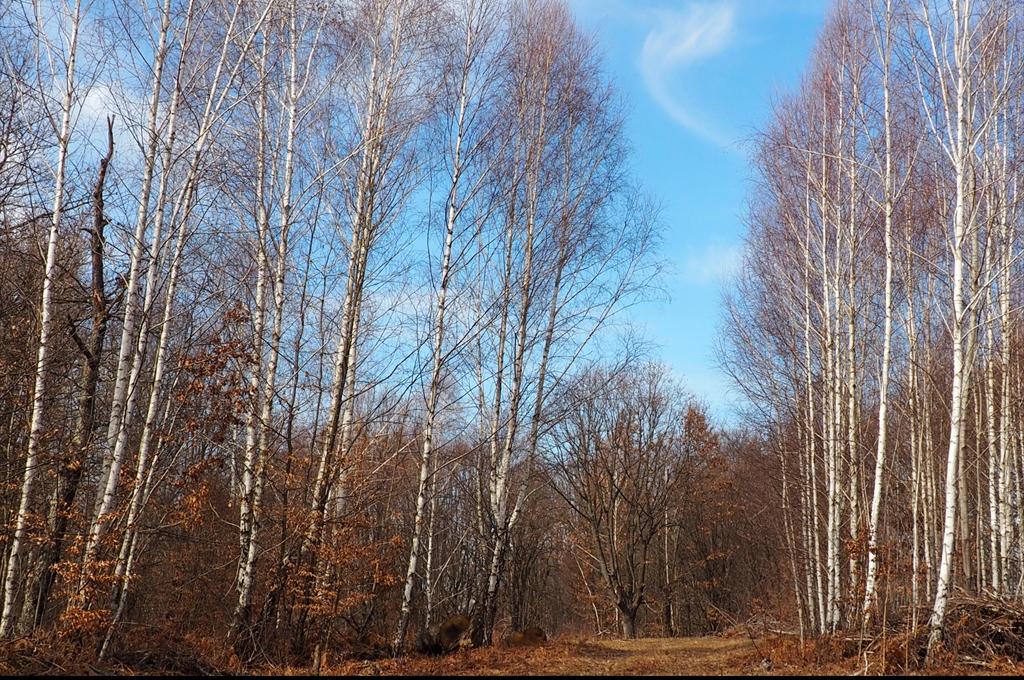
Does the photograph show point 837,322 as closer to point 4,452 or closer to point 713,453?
point 4,452

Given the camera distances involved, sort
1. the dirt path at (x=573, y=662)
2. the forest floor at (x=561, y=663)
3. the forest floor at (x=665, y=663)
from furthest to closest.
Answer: the dirt path at (x=573, y=662)
the forest floor at (x=665, y=663)
the forest floor at (x=561, y=663)

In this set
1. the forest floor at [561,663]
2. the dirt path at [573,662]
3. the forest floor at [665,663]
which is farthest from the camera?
the dirt path at [573,662]

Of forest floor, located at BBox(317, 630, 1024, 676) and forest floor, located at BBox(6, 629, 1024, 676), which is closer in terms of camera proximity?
forest floor, located at BBox(6, 629, 1024, 676)

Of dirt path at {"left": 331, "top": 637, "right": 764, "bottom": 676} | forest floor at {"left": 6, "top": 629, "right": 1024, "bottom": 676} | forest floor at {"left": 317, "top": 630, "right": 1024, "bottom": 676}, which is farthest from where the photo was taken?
dirt path at {"left": 331, "top": 637, "right": 764, "bottom": 676}

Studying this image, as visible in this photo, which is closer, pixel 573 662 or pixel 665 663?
pixel 573 662

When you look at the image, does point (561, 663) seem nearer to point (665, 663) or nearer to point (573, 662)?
point (573, 662)

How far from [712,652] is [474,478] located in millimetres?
6326

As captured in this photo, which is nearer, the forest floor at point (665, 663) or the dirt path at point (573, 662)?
the forest floor at point (665, 663)

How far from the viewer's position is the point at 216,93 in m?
9.24

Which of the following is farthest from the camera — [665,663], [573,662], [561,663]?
[665,663]

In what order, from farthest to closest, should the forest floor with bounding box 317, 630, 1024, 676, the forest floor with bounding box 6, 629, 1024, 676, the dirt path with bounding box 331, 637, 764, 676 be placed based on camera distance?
the dirt path with bounding box 331, 637, 764, 676 → the forest floor with bounding box 317, 630, 1024, 676 → the forest floor with bounding box 6, 629, 1024, 676

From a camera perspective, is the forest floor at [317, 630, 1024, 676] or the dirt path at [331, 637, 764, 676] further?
the dirt path at [331, 637, 764, 676]

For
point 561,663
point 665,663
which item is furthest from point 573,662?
point 665,663

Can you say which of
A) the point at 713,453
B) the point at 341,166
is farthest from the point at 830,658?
the point at 713,453
